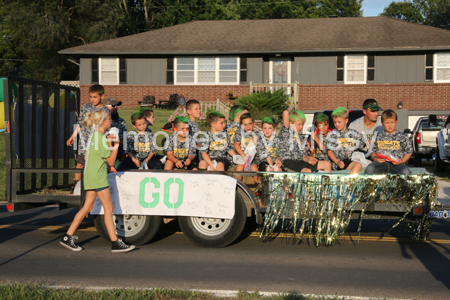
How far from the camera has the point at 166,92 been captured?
28.6 metres

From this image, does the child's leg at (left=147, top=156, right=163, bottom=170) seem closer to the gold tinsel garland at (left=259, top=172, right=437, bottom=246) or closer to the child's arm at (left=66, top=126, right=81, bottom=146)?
the child's arm at (left=66, top=126, right=81, bottom=146)

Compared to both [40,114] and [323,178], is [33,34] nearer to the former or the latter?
[40,114]

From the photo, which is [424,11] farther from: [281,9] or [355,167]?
[355,167]

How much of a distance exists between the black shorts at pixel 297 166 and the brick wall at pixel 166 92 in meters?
20.2

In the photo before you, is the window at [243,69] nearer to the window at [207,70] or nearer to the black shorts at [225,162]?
the window at [207,70]

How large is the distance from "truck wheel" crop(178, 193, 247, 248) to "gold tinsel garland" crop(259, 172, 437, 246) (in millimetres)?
457

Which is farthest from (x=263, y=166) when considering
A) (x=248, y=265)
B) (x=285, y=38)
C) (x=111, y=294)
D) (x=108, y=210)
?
(x=285, y=38)

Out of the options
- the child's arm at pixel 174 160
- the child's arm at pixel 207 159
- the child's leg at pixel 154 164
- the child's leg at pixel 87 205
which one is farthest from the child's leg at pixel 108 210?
the child's arm at pixel 207 159

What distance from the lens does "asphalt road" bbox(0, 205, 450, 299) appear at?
5223 mm

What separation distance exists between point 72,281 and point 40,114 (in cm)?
A: 311

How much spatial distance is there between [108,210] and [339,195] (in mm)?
2939

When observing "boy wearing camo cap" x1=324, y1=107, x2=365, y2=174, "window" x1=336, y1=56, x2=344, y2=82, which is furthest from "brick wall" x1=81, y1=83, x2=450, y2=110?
"boy wearing camo cap" x1=324, y1=107, x2=365, y2=174

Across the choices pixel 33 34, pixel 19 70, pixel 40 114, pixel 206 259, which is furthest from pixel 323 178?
pixel 19 70

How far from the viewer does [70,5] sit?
145 feet
